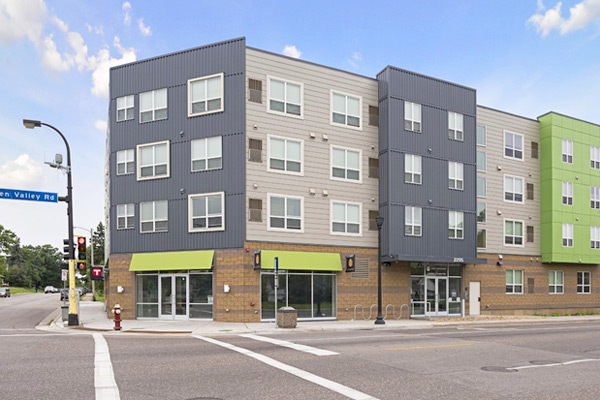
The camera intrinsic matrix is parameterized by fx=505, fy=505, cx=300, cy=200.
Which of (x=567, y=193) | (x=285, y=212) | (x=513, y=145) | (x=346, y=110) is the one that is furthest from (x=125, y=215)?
(x=567, y=193)

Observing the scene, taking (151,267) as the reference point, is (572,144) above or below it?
above

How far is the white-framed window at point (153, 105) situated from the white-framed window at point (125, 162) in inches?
78.3

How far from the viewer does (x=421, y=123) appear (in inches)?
1184

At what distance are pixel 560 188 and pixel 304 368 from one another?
104 feet

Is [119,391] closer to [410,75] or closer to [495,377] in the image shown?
[495,377]

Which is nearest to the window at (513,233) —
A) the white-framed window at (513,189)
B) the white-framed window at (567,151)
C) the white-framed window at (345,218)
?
the white-framed window at (513,189)

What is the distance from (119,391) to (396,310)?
22022 millimetres

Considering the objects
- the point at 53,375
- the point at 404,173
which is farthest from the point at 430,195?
the point at 53,375

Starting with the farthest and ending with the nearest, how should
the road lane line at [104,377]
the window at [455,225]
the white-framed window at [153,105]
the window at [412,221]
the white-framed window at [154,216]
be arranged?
the window at [455,225]
the window at [412,221]
the white-framed window at [153,105]
the white-framed window at [154,216]
the road lane line at [104,377]

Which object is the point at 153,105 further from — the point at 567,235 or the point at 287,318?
the point at 567,235

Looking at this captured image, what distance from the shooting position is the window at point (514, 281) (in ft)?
113

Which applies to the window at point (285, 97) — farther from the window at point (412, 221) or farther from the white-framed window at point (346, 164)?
the window at point (412, 221)

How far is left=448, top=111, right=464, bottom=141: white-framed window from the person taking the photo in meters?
31.2

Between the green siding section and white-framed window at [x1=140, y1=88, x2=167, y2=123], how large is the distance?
2685 cm
